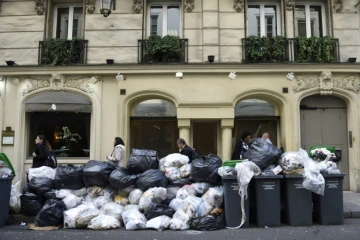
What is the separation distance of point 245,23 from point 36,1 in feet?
22.7

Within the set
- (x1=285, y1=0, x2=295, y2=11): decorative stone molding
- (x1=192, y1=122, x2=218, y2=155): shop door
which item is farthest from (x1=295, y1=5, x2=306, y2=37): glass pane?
(x1=192, y1=122, x2=218, y2=155): shop door

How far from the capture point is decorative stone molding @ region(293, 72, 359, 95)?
10.7 m

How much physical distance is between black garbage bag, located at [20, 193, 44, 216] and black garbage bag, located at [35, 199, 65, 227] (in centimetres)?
52

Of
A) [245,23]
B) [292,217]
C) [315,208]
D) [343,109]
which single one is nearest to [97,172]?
[292,217]

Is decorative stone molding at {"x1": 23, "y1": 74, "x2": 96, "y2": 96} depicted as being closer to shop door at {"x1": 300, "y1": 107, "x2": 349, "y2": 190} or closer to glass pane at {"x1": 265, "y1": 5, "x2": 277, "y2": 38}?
glass pane at {"x1": 265, "y1": 5, "x2": 277, "y2": 38}

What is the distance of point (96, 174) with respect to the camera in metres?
7.00

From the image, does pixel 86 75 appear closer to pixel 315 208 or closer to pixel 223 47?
pixel 223 47

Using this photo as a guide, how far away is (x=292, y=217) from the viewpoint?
6.58 meters

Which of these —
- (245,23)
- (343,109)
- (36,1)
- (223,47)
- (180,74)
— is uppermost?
(36,1)

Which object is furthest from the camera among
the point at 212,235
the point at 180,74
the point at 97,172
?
the point at 180,74

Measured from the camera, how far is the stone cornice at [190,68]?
1063 centimetres

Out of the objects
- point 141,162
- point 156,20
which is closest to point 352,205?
point 141,162

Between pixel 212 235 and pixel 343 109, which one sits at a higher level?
pixel 343 109

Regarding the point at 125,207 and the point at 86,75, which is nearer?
the point at 125,207
